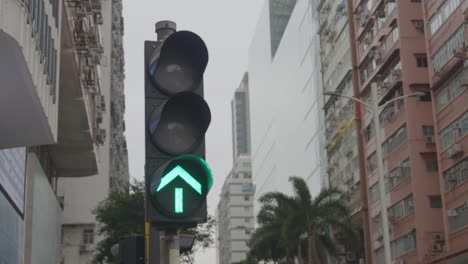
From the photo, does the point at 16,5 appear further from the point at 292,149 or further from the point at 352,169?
the point at 292,149

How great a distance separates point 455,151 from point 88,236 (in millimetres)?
25615

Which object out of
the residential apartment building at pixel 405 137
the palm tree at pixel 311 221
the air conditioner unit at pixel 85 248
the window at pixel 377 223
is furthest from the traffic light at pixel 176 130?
the air conditioner unit at pixel 85 248

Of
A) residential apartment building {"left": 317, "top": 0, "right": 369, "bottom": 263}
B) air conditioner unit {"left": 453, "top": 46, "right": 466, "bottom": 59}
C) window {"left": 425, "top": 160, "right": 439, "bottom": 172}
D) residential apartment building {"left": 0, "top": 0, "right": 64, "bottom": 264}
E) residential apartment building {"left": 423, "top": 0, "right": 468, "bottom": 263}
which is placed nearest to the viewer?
residential apartment building {"left": 0, "top": 0, "right": 64, "bottom": 264}

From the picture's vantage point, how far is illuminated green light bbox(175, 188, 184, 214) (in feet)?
17.8

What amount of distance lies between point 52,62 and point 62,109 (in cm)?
1304

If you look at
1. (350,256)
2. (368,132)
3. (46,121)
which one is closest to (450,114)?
(368,132)

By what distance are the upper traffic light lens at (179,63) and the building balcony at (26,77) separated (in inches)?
360

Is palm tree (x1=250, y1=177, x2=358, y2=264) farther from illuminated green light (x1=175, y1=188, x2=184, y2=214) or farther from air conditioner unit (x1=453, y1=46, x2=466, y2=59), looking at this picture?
illuminated green light (x1=175, y1=188, x2=184, y2=214)

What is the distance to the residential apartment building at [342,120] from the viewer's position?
61.0m

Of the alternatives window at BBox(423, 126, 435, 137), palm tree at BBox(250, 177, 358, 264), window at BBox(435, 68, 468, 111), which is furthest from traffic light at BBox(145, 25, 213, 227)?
palm tree at BBox(250, 177, 358, 264)

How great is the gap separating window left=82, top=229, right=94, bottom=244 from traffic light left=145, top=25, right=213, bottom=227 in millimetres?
51851

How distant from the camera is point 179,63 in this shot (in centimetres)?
581

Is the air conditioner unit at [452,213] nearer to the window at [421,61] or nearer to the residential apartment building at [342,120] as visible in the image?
the window at [421,61]

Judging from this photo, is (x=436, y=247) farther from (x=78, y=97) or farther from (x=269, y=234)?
(x=78, y=97)
